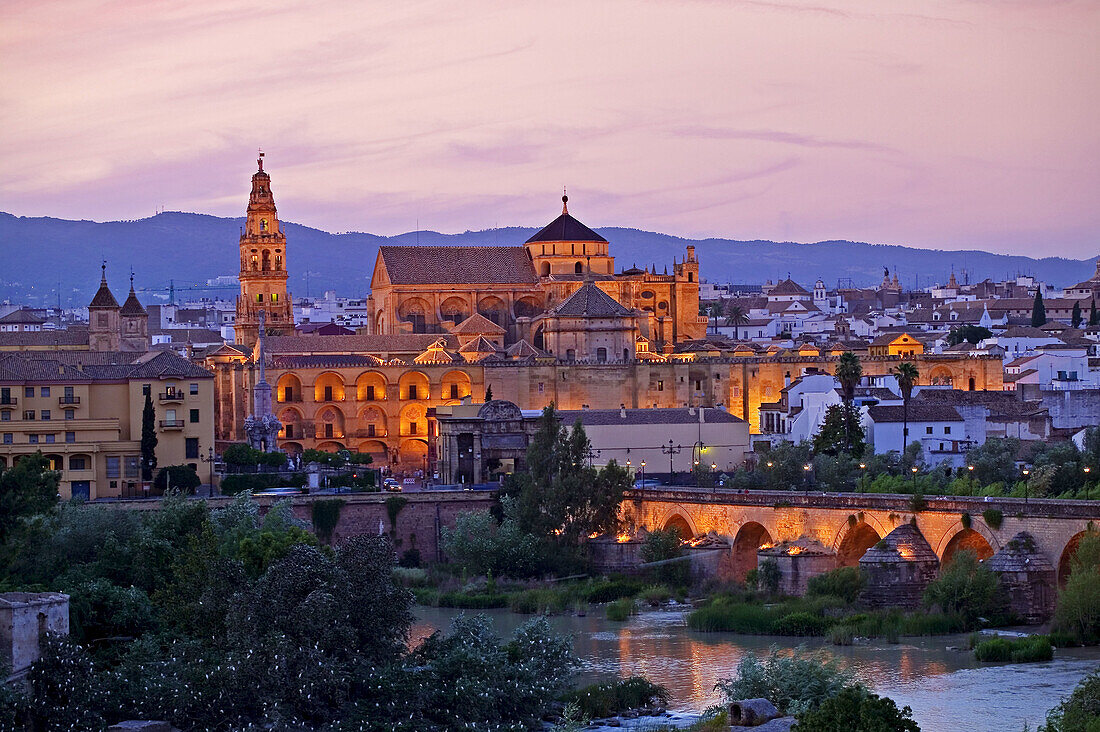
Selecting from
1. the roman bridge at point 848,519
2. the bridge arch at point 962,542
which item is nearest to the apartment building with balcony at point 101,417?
the roman bridge at point 848,519

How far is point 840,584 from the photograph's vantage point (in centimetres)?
4634

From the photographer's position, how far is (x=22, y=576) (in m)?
42.6

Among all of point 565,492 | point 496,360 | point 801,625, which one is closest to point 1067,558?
point 801,625

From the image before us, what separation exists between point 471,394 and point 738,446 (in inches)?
656

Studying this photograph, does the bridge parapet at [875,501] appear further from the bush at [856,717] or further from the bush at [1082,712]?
the bush at [856,717]

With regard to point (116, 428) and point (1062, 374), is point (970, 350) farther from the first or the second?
point (116, 428)

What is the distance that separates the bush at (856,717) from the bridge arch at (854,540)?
2133 cm

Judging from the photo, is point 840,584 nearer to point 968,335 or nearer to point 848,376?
point 848,376

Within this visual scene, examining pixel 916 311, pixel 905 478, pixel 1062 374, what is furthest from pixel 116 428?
pixel 916 311

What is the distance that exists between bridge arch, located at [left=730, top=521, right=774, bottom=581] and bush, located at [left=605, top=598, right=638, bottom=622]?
424 cm

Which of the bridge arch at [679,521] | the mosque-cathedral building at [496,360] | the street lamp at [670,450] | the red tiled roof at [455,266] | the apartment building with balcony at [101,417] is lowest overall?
the bridge arch at [679,521]

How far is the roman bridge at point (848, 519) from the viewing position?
143 ft

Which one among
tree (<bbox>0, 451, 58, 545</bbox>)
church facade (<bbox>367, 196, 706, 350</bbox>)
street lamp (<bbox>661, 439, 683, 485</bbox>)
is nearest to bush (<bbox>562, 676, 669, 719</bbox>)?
tree (<bbox>0, 451, 58, 545</bbox>)

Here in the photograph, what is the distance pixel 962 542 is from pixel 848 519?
3484 millimetres
